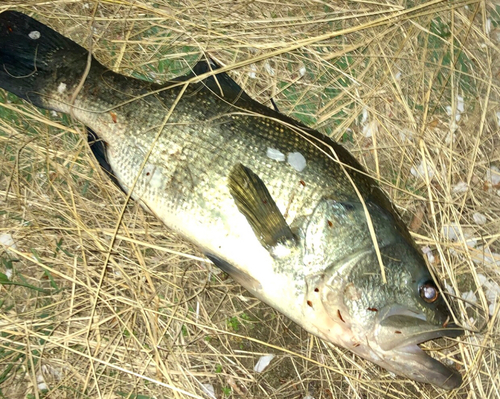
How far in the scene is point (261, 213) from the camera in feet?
7.51

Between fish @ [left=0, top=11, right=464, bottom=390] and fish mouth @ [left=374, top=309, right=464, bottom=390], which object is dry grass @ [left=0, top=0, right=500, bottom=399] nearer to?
fish @ [left=0, top=11, right=464, bottom=390]

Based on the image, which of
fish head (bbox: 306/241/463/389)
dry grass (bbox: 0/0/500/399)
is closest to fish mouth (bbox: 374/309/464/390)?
fish head (bbox: 306/241/463/389)

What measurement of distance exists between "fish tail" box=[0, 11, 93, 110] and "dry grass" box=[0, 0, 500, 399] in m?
0.29

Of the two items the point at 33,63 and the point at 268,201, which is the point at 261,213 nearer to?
the point at 268,201

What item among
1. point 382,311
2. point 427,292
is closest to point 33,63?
point 382,311

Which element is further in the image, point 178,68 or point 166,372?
point 178,68

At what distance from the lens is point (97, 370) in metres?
2.74

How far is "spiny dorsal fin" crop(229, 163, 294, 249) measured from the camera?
2.29m

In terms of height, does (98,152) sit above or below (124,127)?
below

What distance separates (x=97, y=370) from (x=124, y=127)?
146 centimetres

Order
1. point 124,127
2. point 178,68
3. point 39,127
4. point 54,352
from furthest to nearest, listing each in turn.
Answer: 1. point 178,68
2. point 39,127
3. point 54,352
4. point 124,127

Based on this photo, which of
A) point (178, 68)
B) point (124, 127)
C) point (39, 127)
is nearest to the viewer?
point (124, 127)

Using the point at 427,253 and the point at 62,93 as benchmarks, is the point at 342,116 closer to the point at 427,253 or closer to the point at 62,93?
the point at 427,253

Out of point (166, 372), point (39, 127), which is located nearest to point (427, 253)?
point (166, 372)
